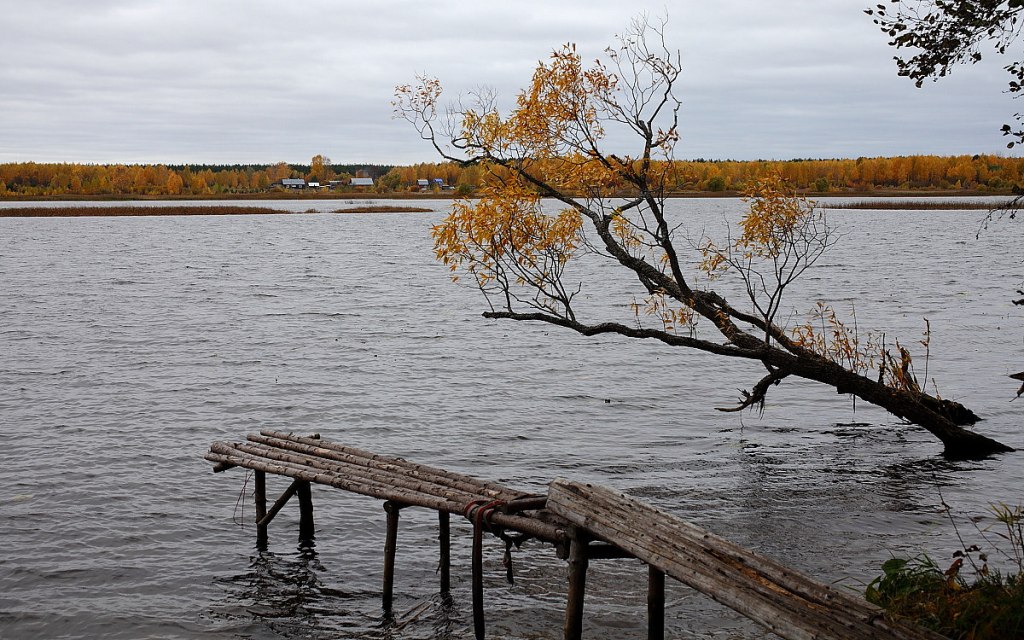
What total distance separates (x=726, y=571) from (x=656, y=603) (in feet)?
5.71

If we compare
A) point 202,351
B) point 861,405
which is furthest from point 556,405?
point 202,351

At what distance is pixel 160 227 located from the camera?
139500 mm

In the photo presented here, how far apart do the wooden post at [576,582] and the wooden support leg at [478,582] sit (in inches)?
50.1

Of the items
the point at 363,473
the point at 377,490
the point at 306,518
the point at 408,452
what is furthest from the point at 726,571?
the point at 408,452

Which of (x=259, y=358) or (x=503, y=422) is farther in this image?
(x=259, y=358)

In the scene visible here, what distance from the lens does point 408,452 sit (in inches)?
806

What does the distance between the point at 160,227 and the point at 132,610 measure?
135568 millimetres

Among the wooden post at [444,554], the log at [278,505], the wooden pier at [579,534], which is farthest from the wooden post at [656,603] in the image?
the log at [278,505]

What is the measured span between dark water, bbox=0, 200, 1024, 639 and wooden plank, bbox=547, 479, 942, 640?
7.67 feet

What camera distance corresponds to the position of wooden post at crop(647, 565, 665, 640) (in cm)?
1030

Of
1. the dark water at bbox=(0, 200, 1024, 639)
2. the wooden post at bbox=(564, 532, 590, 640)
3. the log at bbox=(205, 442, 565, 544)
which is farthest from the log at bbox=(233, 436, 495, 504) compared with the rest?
the wooden post at bbox=(564, 532, 590, 640)

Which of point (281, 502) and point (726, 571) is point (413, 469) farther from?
point (726, 571)

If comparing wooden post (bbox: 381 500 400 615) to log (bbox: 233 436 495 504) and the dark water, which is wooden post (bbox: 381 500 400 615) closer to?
the dark water

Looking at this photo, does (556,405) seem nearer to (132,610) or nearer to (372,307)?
(132,610)
